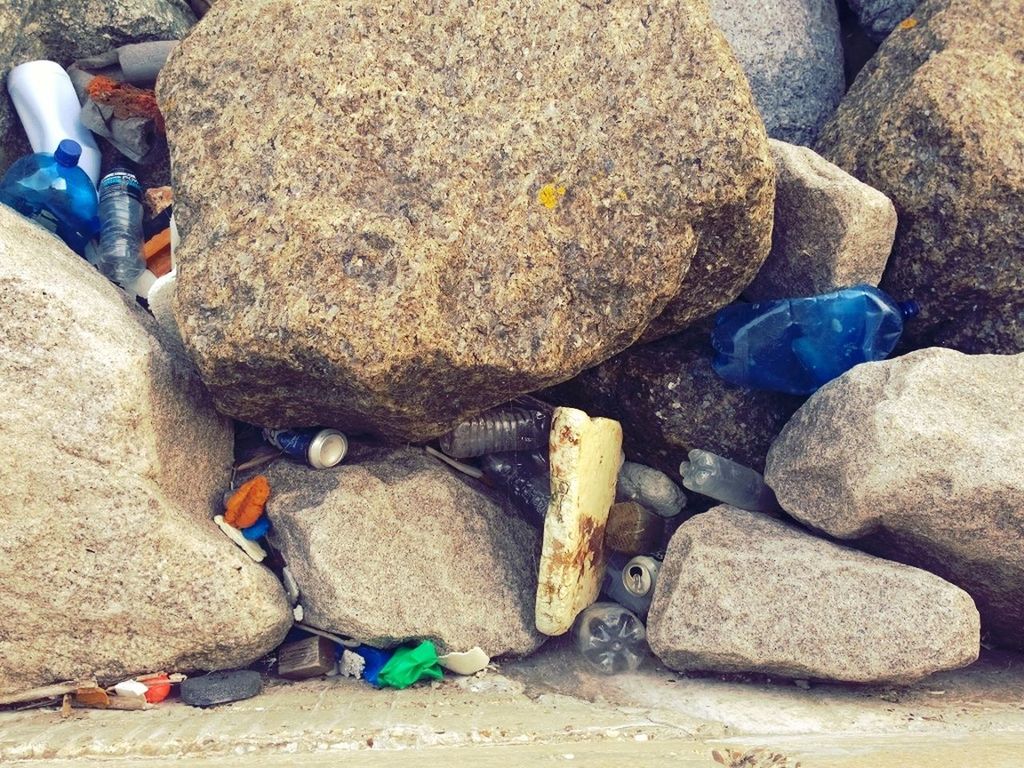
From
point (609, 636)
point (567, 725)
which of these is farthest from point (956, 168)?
point (567, 725)

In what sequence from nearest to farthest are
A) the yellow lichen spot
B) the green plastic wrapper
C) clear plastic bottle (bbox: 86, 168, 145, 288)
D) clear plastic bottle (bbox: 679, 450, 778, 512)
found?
1. the yellow lichen spot
2. the green plastic wrapper
3. clear plastic bottle (bbox: 679, 450, 778, 512)
4. clear plastic bottle (bbox: 86, 168, 145, 288)

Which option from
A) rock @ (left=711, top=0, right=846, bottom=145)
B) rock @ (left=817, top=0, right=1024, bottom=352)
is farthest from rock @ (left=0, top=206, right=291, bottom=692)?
rock @ (left=711, top=0, right=846, bottom=145)

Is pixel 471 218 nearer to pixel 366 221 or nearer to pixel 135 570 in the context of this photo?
pixel 366 221

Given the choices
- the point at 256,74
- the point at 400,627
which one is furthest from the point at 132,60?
the point at 400,627

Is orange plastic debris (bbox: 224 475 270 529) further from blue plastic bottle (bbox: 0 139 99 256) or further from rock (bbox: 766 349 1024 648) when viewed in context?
rock (bbox: 766 349 1024 648)

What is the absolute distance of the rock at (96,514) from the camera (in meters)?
2.11

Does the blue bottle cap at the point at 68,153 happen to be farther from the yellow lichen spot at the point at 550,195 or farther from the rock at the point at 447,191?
the yellow lichen spot at the point at 550,195

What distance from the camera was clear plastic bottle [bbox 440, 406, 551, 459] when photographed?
9.25 feet

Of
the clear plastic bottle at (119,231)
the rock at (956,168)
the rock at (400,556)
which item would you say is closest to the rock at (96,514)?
the rock at (400,556)

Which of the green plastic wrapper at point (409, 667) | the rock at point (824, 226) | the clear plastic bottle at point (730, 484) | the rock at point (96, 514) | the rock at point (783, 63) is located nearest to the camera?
the rock at point (96, 514)

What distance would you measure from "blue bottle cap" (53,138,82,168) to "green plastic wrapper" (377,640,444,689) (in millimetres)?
1978

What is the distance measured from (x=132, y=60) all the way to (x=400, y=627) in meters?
2.25

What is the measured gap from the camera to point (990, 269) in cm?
263

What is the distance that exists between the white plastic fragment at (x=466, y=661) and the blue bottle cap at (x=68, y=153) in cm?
205
